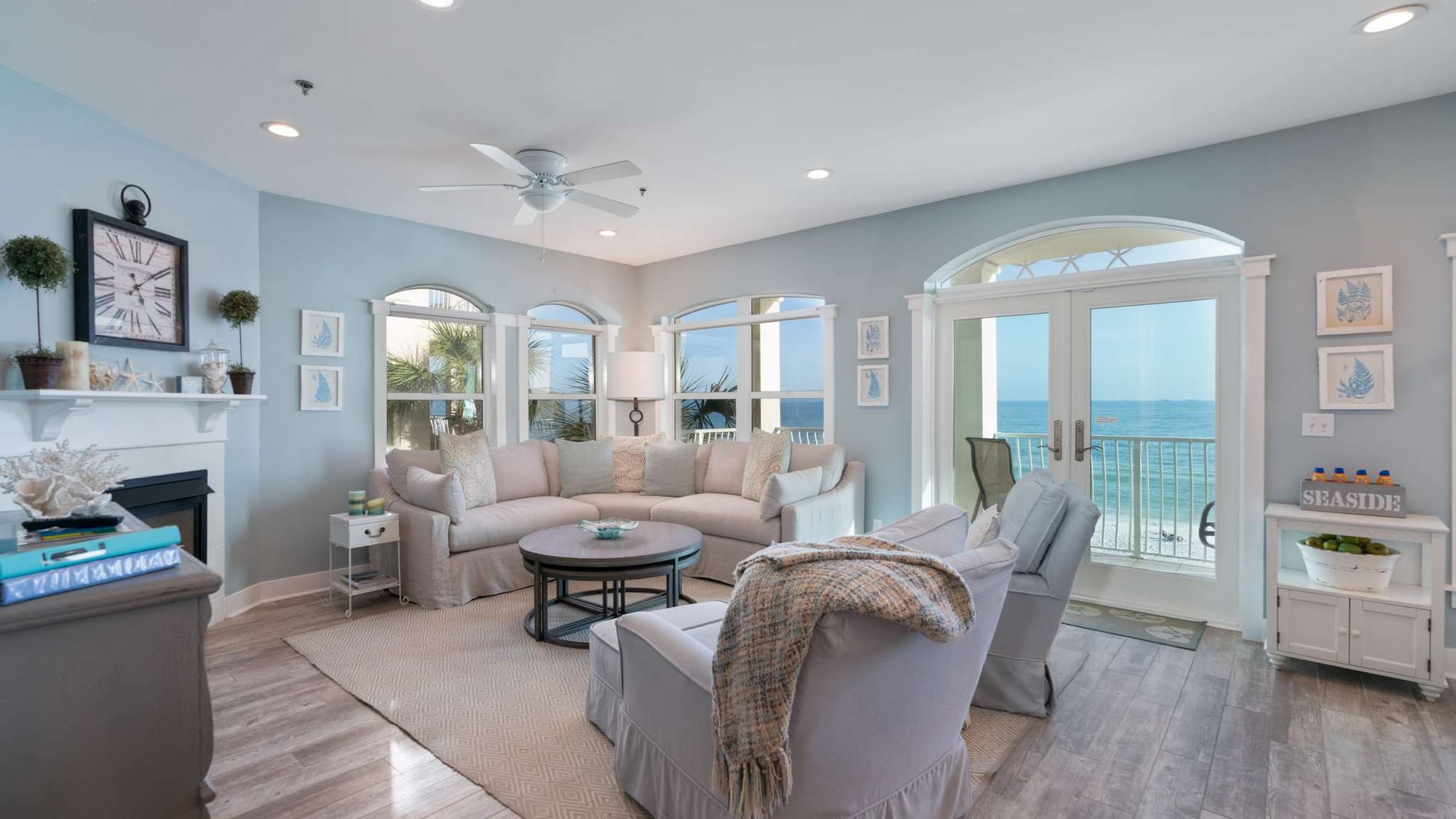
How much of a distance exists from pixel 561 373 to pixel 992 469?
3692mm

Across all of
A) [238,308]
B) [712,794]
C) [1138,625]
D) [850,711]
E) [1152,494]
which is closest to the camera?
[850,711]

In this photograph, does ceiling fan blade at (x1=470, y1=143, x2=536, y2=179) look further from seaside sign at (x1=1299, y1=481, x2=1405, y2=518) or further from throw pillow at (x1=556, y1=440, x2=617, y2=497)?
seaside sign at (x1=1299, y1=481, x2=1405, y2=518)

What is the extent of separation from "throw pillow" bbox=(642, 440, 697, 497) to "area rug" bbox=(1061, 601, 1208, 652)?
2.76m

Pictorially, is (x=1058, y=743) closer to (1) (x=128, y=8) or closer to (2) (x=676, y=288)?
(1) (x=128, y=8)

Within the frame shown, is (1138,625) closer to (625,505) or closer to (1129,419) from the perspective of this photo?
(1129,419)

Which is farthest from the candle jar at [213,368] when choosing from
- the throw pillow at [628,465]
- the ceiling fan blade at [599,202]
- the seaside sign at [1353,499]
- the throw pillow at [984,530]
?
the seaside sign at [1353,499]

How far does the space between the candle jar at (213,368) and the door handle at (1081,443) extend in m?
4.96

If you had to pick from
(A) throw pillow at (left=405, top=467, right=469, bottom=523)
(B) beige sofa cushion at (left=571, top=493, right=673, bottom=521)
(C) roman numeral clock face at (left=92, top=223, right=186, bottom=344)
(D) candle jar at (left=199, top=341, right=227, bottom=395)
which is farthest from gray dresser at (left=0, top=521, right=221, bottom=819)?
(B) beige sofa cushion at (left=571, top=493, right=673, bottom=521)

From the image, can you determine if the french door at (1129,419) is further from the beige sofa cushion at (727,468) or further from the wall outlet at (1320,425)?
the beige sofa cushion at (727,468)

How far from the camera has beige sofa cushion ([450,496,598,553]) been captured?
13.4ft

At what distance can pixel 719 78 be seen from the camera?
275 centimetres

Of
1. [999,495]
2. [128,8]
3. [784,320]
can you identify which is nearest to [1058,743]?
[999,495]

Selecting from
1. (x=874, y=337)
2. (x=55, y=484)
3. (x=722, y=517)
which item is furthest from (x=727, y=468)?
(x=55, y=484)

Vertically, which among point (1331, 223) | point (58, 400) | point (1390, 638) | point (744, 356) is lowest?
point (1390, 638)
